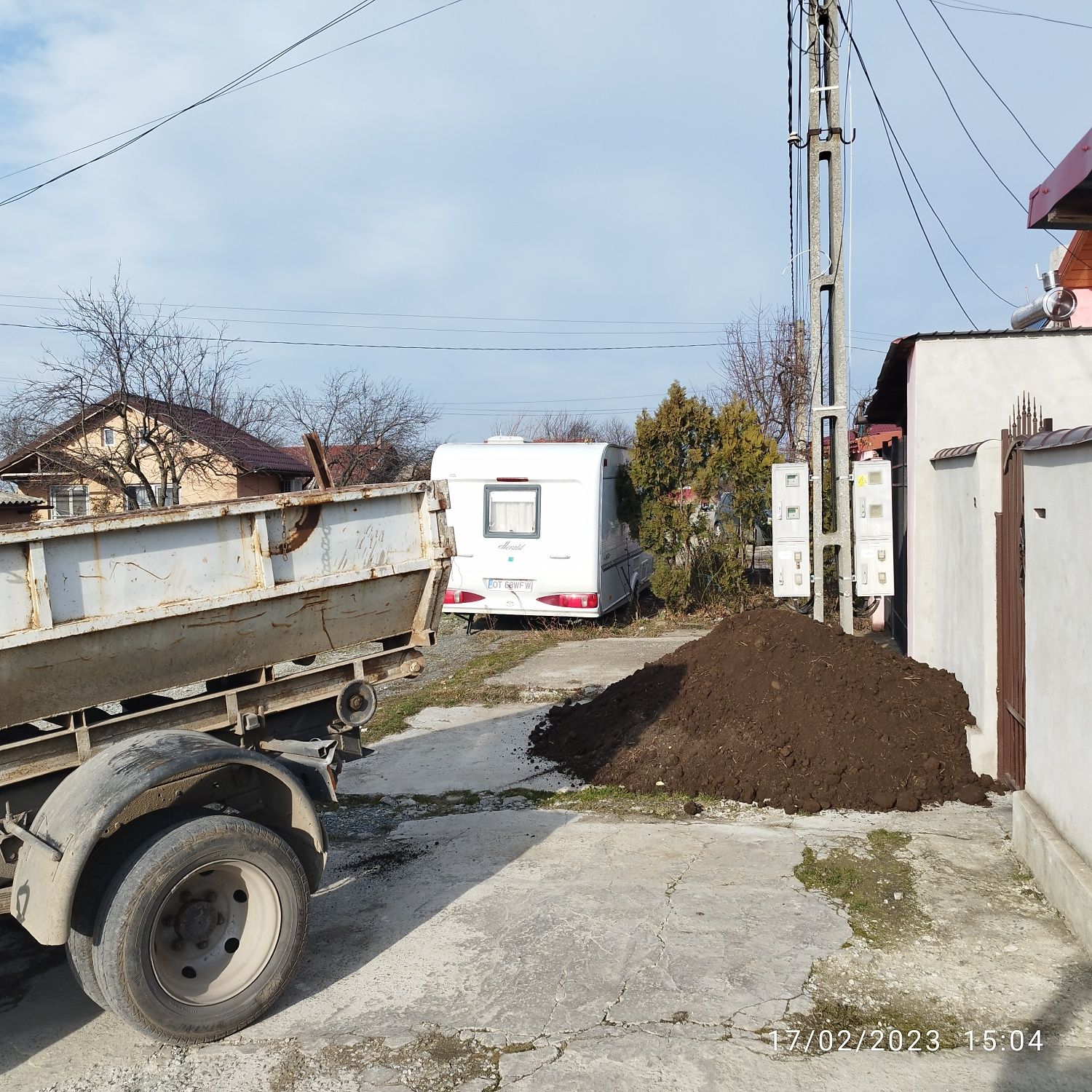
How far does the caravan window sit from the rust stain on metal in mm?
9925

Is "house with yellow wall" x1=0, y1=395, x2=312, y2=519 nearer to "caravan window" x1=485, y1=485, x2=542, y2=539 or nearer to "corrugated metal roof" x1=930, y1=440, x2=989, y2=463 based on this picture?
"caravan window" x1=485, y1=485, x2=542, y2=539

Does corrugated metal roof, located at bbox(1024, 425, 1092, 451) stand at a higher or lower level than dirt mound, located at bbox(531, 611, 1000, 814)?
higher

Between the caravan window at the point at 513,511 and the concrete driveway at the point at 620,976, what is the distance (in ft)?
28.9

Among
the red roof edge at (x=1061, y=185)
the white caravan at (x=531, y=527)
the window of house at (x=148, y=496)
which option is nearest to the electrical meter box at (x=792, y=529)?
the white caravan at (x=531, y=527)

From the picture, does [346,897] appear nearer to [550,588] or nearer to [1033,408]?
[1033,408]

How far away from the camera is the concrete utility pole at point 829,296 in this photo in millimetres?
10680

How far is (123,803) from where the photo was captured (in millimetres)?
3770

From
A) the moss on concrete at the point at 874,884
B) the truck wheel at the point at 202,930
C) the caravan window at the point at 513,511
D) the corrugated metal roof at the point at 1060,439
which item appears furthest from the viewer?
the caravan window at the point at 513,511

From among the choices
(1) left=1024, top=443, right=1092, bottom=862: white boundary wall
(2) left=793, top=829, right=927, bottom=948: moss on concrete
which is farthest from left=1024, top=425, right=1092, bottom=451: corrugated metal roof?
(2) left=793, top=829, right=927, bottom=948: moss on concrete

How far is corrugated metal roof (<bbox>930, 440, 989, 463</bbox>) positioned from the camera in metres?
6.90

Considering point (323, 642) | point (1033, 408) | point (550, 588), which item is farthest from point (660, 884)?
point (550, 588)

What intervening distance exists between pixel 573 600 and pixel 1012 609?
8976mm

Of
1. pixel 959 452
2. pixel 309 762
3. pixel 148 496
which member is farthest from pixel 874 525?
pixel 148 496

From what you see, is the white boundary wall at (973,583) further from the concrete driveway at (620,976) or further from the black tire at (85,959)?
the black tire at (85,959)
